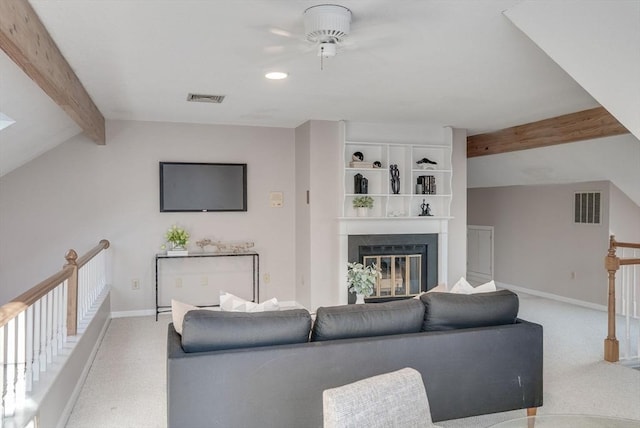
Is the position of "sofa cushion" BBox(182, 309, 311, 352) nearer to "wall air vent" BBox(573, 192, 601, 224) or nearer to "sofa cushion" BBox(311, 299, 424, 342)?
"sofa cushion" BBox(311, 299, 424, 342)

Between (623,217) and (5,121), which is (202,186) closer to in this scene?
(5,121)

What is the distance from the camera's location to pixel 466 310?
9.36 feet

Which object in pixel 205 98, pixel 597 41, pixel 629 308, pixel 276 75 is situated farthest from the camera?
pixel 205 98

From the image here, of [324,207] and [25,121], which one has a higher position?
[25,121]

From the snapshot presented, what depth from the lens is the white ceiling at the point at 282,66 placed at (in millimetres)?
2574

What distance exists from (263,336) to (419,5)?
6.18ft

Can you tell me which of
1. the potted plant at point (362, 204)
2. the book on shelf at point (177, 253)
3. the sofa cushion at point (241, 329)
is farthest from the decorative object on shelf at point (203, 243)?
the sofa cushion at point (241, 329)

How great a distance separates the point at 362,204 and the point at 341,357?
11.4 ft

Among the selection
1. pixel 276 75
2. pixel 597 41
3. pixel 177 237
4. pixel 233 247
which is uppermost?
pixel 276 75

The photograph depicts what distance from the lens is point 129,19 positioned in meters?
2.64

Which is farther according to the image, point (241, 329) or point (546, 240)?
point (546, 240)

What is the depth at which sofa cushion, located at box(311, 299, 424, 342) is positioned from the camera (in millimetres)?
2611

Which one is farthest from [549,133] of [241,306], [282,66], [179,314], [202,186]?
[179,314]

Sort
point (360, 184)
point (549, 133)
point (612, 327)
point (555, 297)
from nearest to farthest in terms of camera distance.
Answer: point (612, 327) → point (549, 133) → point (360, 184) → point (555, 297)
